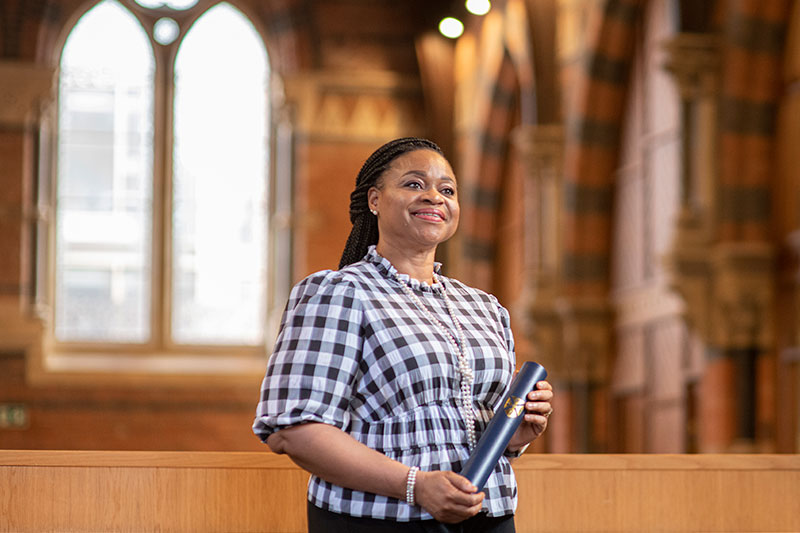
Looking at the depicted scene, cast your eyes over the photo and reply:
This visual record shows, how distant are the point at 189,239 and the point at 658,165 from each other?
6.08m

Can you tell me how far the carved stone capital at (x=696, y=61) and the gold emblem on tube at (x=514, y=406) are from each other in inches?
243

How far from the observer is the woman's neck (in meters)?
2.20

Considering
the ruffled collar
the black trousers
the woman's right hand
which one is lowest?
the black trousers

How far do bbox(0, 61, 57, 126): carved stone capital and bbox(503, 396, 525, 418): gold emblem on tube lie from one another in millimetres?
11470

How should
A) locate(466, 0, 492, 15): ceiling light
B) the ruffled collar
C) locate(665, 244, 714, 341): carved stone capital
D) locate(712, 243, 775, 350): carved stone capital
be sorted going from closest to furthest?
the ruffled collar
locate(712, 243, 775, 350): carved stone capital
locate(665, 244, 714, 341): carved stone capital
locate(466, 0, 492, 15): ceiling light

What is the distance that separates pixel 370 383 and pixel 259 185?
11852mm

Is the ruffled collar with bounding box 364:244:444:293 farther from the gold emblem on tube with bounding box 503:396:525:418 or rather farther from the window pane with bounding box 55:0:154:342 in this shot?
the window pane with bounding box 55:0:154:342

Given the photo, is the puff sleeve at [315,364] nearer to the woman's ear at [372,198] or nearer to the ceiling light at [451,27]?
the woman's ear at [372,198]

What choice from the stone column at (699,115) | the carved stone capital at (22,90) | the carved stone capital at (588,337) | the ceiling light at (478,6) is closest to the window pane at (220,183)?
the carved stone capital at (22,90)

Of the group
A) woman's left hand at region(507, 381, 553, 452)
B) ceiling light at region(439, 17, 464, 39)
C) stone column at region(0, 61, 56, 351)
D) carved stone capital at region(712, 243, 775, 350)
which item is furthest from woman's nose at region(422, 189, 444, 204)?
stone column at region(0, 61, 56, 351)

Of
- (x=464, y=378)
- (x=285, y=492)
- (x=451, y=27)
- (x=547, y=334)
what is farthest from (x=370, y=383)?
(x=451, y=27)

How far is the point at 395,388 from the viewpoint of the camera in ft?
6.64

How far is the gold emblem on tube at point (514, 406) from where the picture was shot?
2051mm

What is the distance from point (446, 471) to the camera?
1934mm
